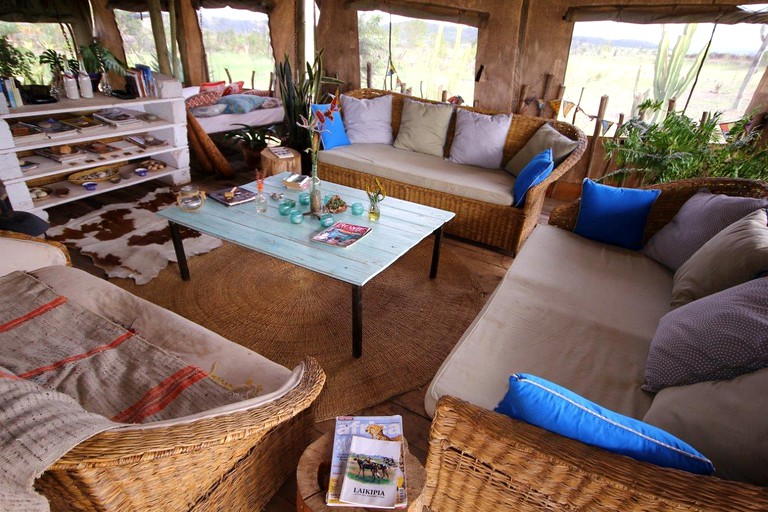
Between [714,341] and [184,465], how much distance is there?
4.98 feet

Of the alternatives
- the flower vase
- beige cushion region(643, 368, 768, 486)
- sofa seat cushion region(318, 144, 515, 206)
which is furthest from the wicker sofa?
beige cushion region(643, 368, 768, 486)

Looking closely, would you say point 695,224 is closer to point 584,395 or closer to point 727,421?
point 584,395

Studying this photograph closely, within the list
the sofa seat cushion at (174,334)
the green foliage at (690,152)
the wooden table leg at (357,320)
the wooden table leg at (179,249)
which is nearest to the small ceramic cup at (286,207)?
→ the wooden table leg at (179,249)

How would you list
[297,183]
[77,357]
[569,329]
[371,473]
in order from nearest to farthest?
[371,473], [77,357], [569,329], [297,183]

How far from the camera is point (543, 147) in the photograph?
10.5 ft

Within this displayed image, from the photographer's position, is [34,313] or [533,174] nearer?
[34,313]

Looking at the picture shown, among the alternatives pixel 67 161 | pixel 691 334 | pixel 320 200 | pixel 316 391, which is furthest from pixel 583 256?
pixel 67 161

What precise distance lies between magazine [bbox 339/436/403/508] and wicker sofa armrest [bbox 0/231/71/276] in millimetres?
1674

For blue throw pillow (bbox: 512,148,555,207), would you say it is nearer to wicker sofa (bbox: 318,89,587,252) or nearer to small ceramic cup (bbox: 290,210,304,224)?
wicker sofa (bbox: 318,89,587,252)

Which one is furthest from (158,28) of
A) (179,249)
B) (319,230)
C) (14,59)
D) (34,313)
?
(34,313)

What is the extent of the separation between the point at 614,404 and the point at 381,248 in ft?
4.05

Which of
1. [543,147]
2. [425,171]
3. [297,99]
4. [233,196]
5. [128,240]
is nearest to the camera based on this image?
[233,196]

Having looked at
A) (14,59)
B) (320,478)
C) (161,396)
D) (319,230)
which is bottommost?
(320,478)

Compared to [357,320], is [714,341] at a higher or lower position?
higher
